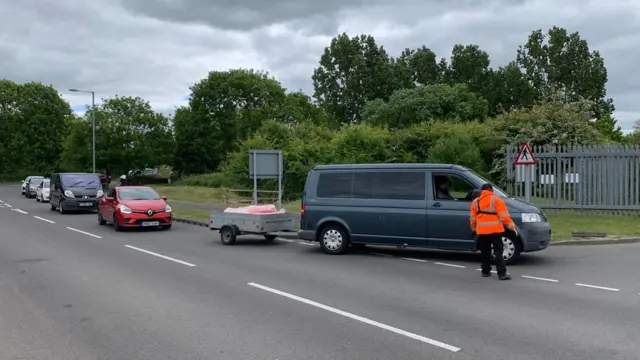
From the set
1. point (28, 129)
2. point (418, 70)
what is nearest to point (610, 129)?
point (418, 70)

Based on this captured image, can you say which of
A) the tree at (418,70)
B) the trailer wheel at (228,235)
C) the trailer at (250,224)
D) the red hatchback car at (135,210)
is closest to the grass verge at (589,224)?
the trailer at (250,224)

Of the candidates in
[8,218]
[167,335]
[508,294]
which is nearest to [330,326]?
[167,335]

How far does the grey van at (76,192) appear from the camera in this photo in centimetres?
2491

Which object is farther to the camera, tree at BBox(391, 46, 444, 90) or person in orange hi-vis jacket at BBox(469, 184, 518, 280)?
tree at BBox(391, 46, 444, 90)

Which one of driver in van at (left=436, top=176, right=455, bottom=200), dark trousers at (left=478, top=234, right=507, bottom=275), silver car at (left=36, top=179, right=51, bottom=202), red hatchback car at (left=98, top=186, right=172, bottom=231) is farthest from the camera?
silver car at (left=36, top=179, right=51, bottom=202)

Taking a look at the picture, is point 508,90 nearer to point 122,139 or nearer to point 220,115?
point 220,115

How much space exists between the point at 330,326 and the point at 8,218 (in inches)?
805

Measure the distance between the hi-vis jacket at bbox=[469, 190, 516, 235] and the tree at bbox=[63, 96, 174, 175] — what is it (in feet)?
153

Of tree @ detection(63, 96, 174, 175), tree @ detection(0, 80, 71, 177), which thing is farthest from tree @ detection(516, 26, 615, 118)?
tree @ detection(0, 80, 71, 177)

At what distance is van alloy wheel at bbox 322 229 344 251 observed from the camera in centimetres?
1238

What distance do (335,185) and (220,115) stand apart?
51061 mm

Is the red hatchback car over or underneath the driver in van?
underneath

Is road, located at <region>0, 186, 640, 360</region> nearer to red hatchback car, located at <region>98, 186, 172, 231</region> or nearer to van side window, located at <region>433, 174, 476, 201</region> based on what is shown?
van side window, located at <region>433, 174, 476, 201</region>

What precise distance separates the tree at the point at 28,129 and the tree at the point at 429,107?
45.8 metres
